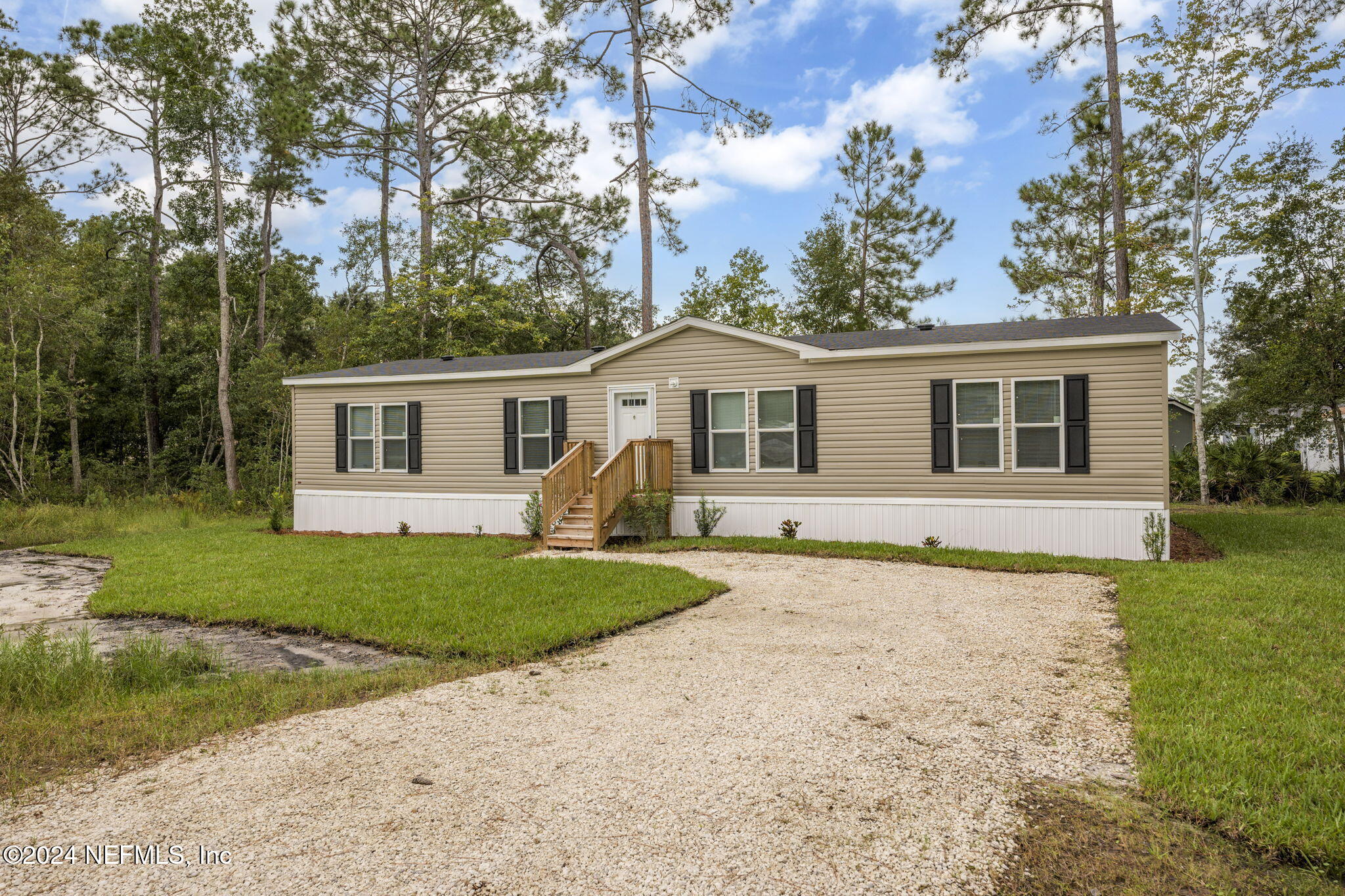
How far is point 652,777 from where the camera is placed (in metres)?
3.23

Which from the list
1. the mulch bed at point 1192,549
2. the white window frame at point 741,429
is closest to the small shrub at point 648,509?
the white window frame at point 741,429

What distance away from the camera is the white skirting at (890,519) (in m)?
9.52

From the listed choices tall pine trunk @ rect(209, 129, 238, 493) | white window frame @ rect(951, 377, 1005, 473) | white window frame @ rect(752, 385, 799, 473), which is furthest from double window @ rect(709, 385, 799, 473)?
tall pine trunk @ rect(209, 129, 238, 493)

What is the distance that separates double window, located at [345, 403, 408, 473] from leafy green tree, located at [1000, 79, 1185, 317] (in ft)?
48.0

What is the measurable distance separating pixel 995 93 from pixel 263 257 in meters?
21.6

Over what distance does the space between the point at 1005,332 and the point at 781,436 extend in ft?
11.3

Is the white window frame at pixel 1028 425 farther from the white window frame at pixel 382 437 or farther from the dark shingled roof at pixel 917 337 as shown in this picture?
the white window frame at pixel 382 437

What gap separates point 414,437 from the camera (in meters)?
13.5

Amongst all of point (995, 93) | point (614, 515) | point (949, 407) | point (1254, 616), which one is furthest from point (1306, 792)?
point (995, 93)

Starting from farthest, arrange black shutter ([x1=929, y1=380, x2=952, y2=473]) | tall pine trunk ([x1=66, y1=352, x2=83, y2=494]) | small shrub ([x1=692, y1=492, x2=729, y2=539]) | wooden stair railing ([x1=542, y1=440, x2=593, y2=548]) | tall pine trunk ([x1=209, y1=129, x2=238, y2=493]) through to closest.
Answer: tall pine trunk ([x1=209, y1=129, x2=238, y2=493]), tall pine trunk ([x1=66, y1=352, x2=83, y2=494]), small shrub ([x1=692, y1=492, x2=729, y2=539]), wooden stair railing ([x1=542, y1=440, x2=593, y2=548]), black shutter ([x1=929, y1=380, x2=952, y2=473])

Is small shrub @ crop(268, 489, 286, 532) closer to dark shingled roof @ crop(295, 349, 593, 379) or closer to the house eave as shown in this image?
the house eave

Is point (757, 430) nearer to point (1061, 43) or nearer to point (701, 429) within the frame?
point (701, 429)

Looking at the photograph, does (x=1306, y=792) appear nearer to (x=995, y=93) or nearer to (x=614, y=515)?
(x=614, y=515)

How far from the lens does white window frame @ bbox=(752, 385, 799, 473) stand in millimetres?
11172
